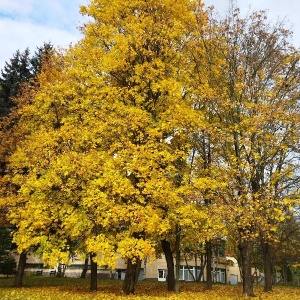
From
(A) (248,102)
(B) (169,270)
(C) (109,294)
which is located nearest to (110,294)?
(C) (109,294)

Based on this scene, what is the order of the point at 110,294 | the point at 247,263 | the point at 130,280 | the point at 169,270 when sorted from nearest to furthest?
1. the point at 110,294
2. the point at 247,263
3. the point at 130,280
4. the point at 169,270

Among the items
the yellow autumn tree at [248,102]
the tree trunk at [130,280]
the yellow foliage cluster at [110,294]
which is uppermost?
the yellow autumn tree at [248,102]

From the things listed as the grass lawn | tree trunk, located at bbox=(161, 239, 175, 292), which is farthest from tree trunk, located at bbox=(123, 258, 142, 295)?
tree trunk, located at bbox=(161, 239, 175, 292)

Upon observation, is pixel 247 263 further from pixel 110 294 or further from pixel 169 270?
pixel 110 294

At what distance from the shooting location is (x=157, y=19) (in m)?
18.1

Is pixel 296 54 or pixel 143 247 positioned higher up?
pixel 296 54

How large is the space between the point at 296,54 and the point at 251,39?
8.13ft

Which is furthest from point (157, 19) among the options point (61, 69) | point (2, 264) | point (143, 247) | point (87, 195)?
point (2, 264)

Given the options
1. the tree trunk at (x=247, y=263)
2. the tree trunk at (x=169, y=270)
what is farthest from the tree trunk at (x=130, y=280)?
the tree trunk at (x=247, y=263)

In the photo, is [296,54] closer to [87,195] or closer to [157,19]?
[157,19]

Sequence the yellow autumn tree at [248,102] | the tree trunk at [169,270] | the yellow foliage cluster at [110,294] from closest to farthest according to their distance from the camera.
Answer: the yellow foliage cluster at [110,294] < the yellow autumn tree at [248,102] < the tree trunk at [169,270]

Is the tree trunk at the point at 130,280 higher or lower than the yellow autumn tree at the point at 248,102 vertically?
lower

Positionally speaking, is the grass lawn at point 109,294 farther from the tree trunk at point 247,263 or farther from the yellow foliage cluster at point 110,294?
the tree trunk at point 247,263

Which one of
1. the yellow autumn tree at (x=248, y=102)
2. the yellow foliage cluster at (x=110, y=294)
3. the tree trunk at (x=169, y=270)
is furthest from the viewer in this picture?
the tree trunk at (x=169, y=270)
